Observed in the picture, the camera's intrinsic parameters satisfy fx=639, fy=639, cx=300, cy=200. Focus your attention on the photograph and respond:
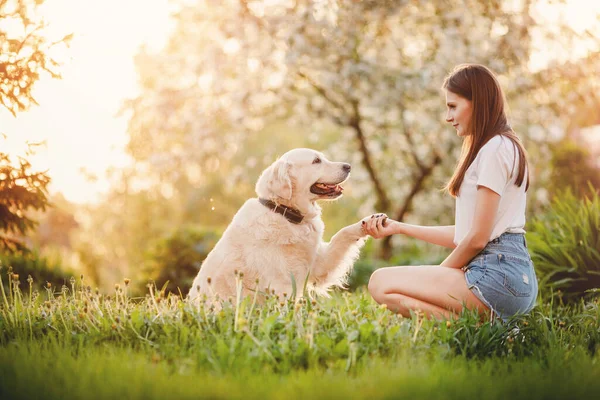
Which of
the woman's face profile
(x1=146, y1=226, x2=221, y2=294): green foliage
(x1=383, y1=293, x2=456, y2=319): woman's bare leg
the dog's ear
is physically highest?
the woman's face profile

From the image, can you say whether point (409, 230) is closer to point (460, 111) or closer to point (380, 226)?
point (380, 226)

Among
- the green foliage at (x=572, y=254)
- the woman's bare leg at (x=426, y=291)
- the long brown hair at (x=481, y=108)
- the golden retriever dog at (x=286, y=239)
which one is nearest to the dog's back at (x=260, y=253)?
A: the golden retriever dog at (x=286, y=239)

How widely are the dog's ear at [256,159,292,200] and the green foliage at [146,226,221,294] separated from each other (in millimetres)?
3622

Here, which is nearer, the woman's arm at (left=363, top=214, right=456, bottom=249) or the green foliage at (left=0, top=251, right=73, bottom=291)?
the woman's arm at (left=363, top=214, right=456, bottom=249)

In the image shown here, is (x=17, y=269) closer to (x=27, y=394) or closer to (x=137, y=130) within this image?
(x=137, y=130)

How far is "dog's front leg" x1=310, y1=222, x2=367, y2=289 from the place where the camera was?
466 centimetres

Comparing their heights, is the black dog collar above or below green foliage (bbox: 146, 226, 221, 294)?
above

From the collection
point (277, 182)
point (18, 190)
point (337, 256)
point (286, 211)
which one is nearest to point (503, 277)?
point (337, 256)

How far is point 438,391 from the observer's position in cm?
277

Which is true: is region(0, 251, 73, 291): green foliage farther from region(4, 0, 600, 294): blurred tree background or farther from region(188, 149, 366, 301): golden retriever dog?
region(188, 149, 366, 301): golden retriever dog

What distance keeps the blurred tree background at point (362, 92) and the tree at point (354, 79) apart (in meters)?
0.02

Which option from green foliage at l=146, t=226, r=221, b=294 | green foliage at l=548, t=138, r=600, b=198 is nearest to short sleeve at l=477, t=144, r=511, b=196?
green foliage at l=146, t=226, r=221, b=294

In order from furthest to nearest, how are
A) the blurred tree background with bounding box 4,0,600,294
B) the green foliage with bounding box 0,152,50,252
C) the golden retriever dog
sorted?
the blurred tree background with bounding box 4,0,600,294
the green foliage with bounding box 0,152,50,252
the golden retriever dog

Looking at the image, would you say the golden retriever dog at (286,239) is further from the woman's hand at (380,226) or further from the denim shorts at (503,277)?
the denim shorts at (503,277)
